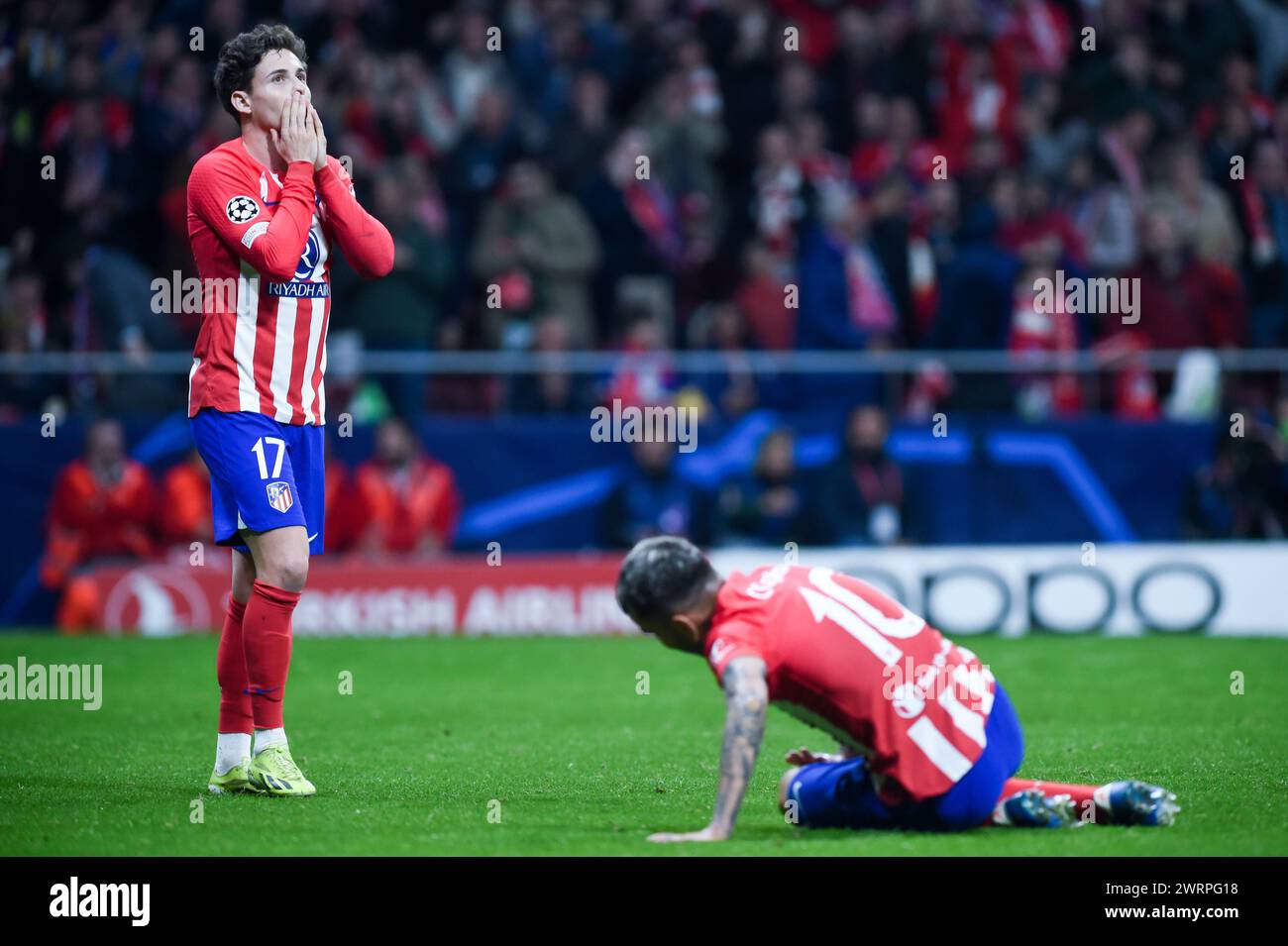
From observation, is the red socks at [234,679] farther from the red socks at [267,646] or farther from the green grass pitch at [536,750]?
the green grass pitch at [536,750]

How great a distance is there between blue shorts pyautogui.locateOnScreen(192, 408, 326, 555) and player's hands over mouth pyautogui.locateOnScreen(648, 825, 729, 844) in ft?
6.78

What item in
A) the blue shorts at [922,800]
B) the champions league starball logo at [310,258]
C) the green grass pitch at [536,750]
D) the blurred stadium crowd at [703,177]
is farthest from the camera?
the blurred stadium crowd at [703,177]

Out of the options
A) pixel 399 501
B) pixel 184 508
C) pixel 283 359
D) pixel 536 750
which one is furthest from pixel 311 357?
pixel 184 508

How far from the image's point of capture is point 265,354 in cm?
703

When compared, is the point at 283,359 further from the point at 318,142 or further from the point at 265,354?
the point at 318,142

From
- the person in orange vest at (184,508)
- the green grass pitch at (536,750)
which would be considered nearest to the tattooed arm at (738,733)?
the green grass pitch at (536,750)

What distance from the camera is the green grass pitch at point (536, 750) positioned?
600cm

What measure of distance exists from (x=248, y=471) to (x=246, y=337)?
1.79 ft

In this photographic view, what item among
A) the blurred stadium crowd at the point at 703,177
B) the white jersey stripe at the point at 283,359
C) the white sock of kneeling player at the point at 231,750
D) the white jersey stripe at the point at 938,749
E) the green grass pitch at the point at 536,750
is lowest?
the green grass pitch at the point at 536,750

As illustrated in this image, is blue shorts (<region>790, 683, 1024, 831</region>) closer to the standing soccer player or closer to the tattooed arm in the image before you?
the tattooed arm

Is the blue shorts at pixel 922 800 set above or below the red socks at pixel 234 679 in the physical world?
below

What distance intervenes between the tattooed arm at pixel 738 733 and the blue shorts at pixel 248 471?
2211mm

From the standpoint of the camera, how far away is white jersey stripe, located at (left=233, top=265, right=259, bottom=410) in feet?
22.9

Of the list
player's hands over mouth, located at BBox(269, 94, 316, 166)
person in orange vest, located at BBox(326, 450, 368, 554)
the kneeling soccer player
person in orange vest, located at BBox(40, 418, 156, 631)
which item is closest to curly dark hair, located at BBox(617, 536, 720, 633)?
the kneeling soccer player
